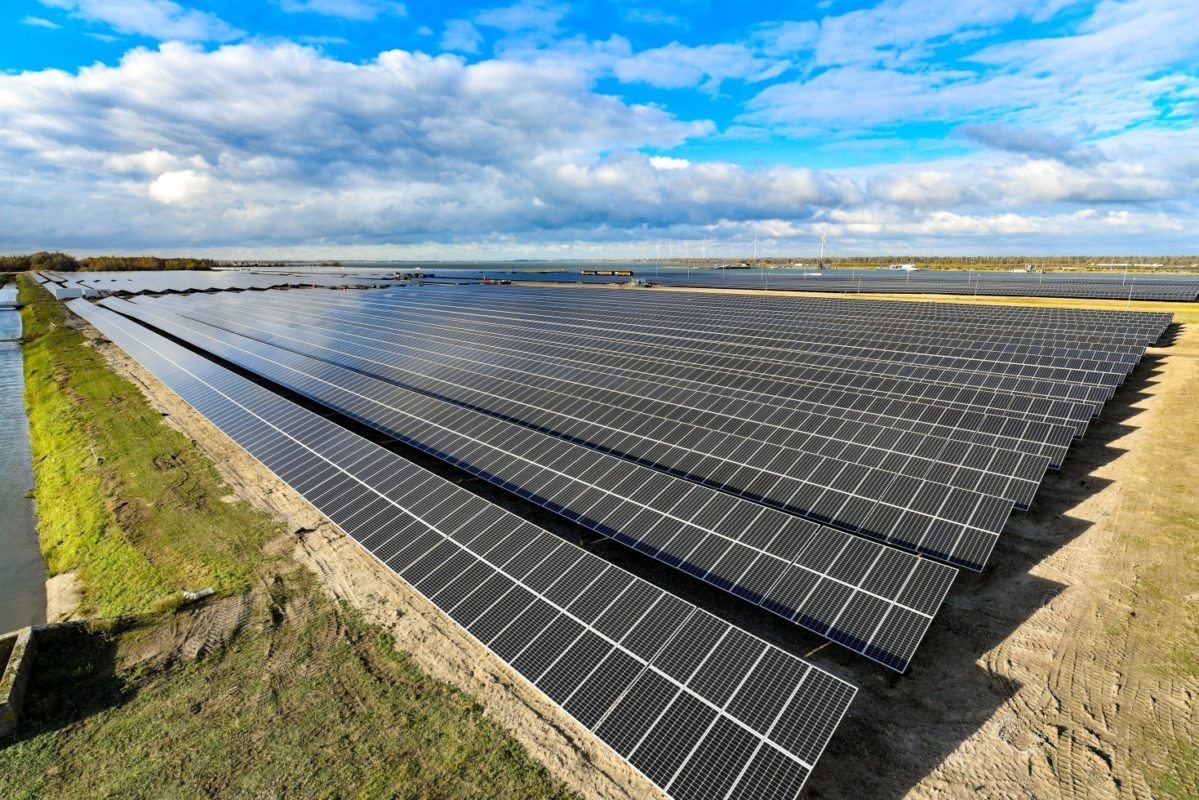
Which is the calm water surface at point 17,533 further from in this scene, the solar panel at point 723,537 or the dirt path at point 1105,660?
the dirt path at point 1105,660

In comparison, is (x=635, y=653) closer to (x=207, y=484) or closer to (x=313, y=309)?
(x=207, y=484)

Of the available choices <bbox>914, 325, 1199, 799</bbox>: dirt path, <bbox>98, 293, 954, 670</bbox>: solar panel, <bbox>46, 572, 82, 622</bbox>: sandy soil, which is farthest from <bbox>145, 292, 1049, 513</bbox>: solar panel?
<bbox>46, 572, 82, 622</bbox>: sandy soil

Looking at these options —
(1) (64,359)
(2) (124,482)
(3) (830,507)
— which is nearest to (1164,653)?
(3) (830,507)

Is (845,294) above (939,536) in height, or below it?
below

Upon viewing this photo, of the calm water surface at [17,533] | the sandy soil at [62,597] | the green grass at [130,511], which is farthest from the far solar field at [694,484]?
the calm water surface at [17,533]

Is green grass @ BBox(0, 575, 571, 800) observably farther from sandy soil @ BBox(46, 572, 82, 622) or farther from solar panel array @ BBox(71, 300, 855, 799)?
sandy soil @ BBox(46, 572, 82, 622)

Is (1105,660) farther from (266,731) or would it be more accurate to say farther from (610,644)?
(266,731)
